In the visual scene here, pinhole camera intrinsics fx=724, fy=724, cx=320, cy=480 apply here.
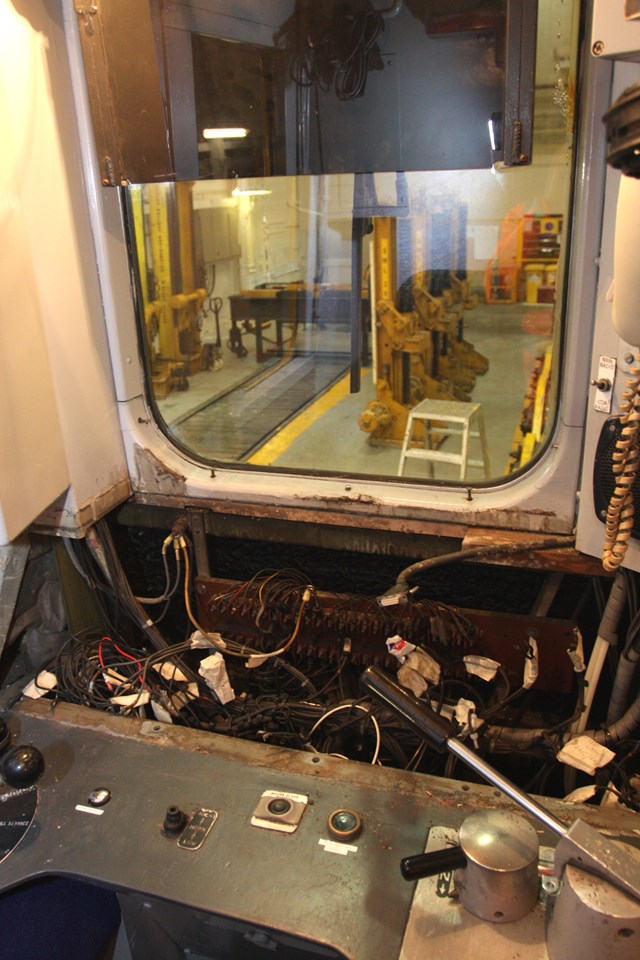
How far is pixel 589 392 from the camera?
1.44 m

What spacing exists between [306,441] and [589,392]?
7.69ft

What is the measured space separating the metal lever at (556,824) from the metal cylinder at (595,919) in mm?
14

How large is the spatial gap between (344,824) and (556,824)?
0.47m

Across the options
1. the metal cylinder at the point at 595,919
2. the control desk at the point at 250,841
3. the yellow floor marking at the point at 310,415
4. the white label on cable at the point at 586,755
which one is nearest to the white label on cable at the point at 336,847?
the control desk at the point at 250,841

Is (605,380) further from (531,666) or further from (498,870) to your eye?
(498,870)

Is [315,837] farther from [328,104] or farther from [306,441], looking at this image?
[306,441]

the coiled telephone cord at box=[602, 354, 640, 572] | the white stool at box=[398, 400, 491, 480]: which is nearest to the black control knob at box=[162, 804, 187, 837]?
the coiled telephone cord at box=[602, 354, 640, 572]

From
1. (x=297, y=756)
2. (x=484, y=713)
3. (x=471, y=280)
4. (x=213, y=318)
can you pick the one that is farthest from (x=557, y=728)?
(x=471, y=280)

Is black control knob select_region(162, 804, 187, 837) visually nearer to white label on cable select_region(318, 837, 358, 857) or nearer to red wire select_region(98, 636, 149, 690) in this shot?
white label on cable select_region(318, 837, 358, 857)

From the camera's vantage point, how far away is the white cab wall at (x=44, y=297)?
1438mm

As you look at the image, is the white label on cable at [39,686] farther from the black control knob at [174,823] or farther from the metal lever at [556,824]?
the metal lever at [556,824]

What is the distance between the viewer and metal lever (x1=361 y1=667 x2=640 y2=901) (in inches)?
38.7

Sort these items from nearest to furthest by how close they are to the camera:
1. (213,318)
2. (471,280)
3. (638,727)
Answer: (638,727) < (213,318) < (471,280)

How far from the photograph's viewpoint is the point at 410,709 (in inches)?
46.9
